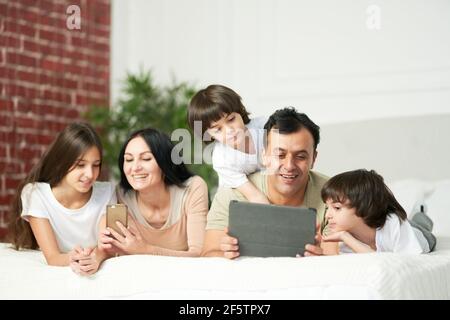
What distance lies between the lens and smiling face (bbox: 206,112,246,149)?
2.09 m

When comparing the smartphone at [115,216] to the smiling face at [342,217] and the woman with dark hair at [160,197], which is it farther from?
the smiling face at [342,217]

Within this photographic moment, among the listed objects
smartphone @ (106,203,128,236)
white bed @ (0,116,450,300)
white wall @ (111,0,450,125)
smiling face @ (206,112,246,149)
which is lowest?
white bed @ (0,116,450,300)

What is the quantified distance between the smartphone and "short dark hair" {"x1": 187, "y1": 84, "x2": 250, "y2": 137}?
381mm

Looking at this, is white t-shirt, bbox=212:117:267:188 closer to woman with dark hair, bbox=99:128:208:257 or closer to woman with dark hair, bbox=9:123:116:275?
woman with dark hair, bbox=99:128:208:257

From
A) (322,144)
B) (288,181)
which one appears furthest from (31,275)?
(322,144)

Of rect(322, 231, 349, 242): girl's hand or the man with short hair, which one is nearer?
rect(322, 231, 349, 242): girl's hand

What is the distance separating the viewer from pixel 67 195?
211 centimetres

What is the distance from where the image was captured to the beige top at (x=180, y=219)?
6.81 ft

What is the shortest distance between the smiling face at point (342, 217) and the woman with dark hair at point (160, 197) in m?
0.42

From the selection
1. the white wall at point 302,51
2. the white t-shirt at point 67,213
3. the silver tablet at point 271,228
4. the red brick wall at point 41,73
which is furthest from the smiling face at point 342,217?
the red brick wall at point 41,73

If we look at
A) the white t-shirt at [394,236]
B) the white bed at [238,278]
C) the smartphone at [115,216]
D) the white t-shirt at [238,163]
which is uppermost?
the white t-shirt at [238,163]

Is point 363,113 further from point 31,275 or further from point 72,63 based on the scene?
point 31,275

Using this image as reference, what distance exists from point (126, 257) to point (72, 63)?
2225 millimetres

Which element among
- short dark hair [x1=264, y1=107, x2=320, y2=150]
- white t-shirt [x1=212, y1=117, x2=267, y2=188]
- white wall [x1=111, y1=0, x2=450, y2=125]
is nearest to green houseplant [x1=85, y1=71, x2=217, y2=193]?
white wall [x1=111, y1=0, x2=450, y2=125]
